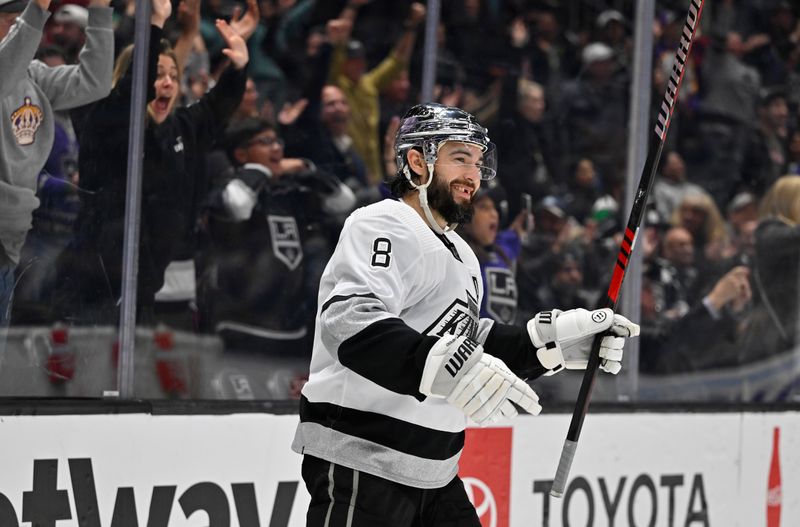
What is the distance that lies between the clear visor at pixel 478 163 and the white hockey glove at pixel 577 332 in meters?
0.33

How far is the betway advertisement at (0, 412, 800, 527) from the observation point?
3195 mm

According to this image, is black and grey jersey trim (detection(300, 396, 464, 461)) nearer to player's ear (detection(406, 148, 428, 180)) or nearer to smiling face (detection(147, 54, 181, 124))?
player's ear (detection(406, 148, 428, 180))

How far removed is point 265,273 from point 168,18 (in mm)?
808

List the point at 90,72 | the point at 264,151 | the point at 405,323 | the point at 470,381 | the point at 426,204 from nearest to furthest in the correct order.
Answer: the point at 470,381 < the point at 405,323 < the point at 426,204 < the point at 90,72 < the point at 264,151

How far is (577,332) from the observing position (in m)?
2.67

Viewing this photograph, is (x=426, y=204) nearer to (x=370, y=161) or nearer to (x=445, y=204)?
(x=445, y=204)

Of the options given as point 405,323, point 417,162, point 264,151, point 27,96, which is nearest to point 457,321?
point 405,323

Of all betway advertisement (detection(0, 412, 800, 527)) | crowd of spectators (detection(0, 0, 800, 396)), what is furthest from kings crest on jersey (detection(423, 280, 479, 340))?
crowd of spectators (detection(0, 0, 800, 396))

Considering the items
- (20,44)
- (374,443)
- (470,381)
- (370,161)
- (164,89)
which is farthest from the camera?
(370,161)

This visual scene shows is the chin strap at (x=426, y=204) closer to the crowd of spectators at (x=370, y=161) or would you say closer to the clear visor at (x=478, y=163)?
the clear visor at (x=478, y=163)

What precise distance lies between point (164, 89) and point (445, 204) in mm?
1244

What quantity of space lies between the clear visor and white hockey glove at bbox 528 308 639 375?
0.33 m

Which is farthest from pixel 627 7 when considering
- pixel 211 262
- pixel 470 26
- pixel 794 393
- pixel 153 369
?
pixel 153 369

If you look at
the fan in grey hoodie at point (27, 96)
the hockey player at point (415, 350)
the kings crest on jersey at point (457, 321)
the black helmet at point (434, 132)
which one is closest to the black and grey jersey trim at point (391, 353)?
the hockey player at point (415, 350)
